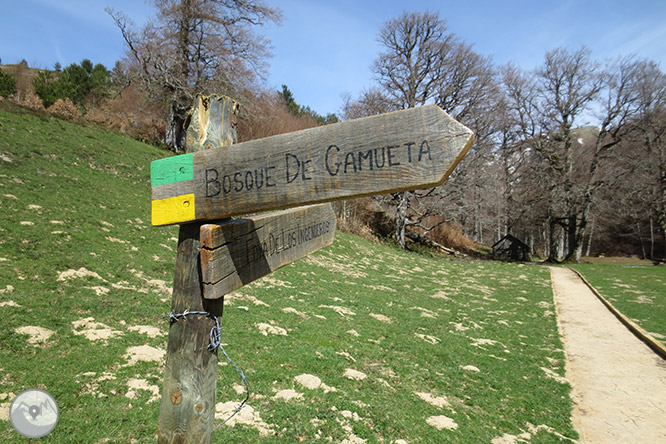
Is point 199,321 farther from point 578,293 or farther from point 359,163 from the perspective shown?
point 578,293

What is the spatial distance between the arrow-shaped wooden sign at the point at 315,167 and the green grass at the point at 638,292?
10534mm

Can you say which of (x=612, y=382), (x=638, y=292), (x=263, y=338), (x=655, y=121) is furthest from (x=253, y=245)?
(x=655, y=121)

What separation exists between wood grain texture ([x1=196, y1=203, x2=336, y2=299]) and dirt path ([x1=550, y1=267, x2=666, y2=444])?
14.0 ft

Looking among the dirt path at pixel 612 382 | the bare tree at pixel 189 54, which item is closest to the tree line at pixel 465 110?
the bare tree at pixel 189 54

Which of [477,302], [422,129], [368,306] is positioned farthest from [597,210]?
[422,129]

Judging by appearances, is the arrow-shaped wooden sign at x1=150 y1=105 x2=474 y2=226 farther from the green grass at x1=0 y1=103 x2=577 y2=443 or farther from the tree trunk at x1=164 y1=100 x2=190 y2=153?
the tree trunk at x1=164 y1=100 x2=190 y2=153

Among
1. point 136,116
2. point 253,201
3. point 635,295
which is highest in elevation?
point 136,116

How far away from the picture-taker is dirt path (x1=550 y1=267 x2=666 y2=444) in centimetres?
424

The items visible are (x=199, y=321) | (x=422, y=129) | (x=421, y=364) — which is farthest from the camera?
(x=421, y=364)

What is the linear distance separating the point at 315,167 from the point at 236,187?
38 cm

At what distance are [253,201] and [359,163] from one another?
19.4 inches

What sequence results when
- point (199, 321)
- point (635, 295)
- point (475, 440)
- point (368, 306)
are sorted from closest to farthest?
point (199, 321)
point (475, 440)
point (368, 306)
point (635, 295)

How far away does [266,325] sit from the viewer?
5.70 m

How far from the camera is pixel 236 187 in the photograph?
1.51 metres
